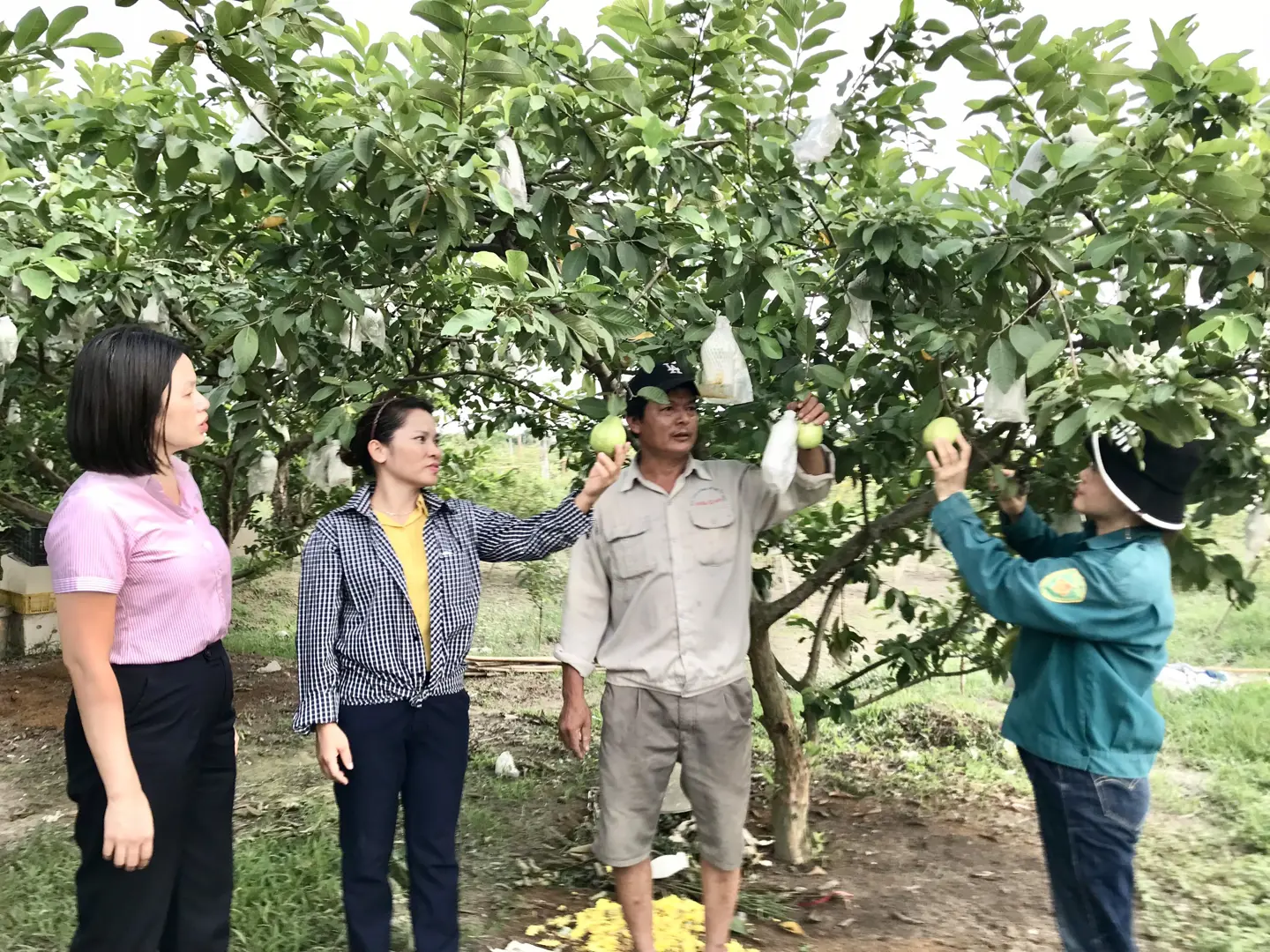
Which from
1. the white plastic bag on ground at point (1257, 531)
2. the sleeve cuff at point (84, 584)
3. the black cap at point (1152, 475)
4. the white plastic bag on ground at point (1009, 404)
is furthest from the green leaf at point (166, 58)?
the white plastic bag on ground at point (1257, 531)

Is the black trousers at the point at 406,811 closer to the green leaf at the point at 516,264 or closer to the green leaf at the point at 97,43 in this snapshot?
the green leaf at the point at 516,264

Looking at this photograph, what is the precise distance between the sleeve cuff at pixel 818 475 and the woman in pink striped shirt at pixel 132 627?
110cm

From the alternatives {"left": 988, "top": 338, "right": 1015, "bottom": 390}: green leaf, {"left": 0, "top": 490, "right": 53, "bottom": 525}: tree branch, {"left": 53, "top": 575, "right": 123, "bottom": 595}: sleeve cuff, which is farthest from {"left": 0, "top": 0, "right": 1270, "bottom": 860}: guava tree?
{"left": 0, "top": 490, "right": 53, "bottom": 525}: tree branch

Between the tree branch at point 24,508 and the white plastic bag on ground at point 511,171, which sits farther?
the tree branch at point 24,508

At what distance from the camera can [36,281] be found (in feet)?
5.65

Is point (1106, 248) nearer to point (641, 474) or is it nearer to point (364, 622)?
point (641, 474)

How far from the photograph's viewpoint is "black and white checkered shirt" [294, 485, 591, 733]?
173 cm

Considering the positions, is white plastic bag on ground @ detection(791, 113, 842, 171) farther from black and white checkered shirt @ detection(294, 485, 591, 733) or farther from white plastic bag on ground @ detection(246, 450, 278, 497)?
white plastic bag on ground @ detection(246, 450, 278, 497)

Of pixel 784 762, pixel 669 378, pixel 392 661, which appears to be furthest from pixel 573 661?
pixel 784 762

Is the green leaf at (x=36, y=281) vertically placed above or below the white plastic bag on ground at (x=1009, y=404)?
above

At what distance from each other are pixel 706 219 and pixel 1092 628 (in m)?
0.95

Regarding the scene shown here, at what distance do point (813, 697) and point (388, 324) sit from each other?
153 centimetres

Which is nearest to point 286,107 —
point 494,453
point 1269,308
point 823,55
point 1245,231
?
point 823,55

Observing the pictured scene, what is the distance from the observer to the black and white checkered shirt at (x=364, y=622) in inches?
68.0
